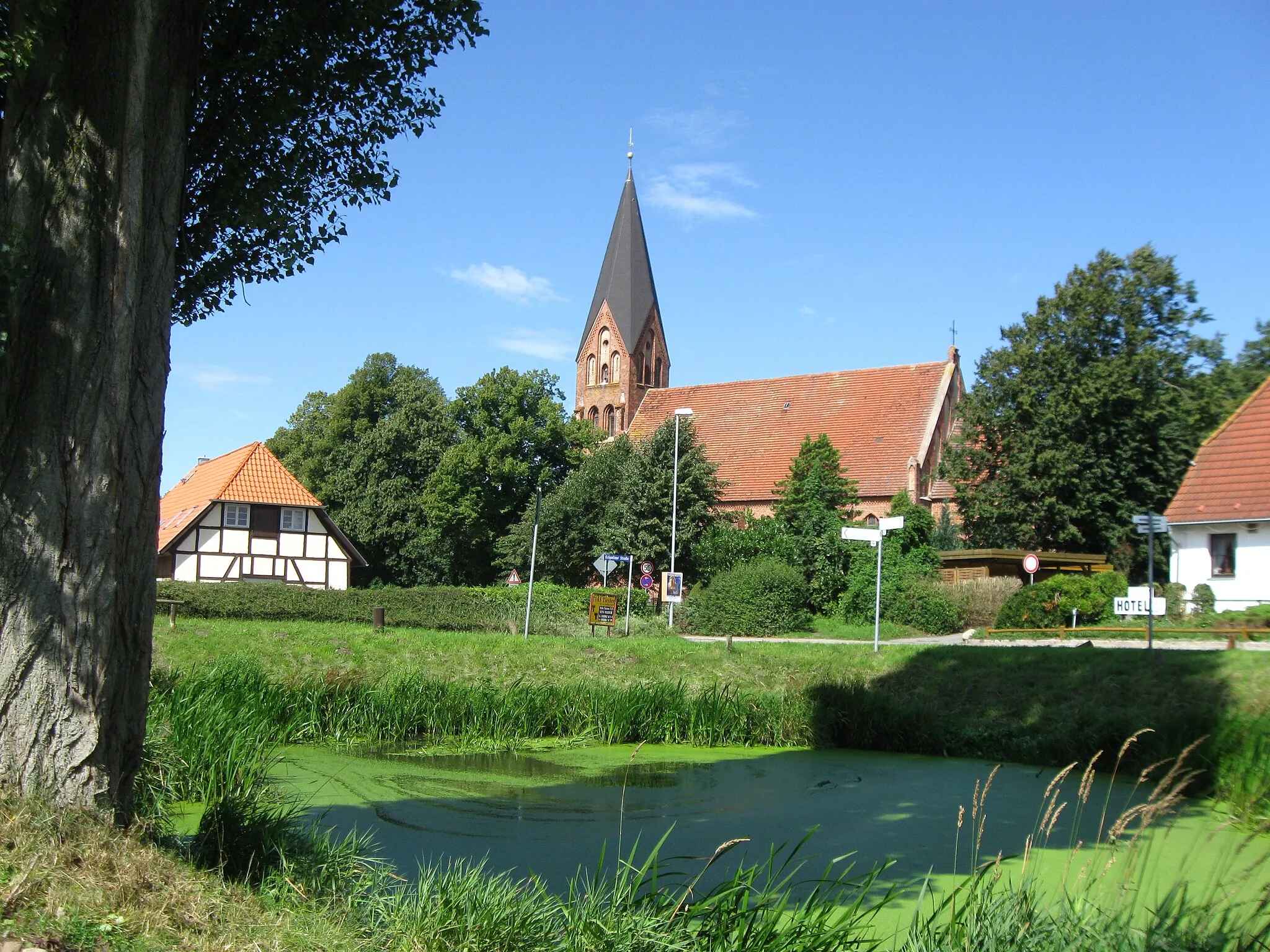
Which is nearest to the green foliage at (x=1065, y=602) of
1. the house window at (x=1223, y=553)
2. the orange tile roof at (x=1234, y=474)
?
the house window at (x=1223, y=553)

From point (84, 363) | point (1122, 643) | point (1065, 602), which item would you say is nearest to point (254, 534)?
point (1065, 602)

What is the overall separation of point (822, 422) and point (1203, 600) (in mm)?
23246

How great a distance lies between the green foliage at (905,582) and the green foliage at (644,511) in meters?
5.61

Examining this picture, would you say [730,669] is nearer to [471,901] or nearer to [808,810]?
[808,810]

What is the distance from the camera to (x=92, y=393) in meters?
4.72

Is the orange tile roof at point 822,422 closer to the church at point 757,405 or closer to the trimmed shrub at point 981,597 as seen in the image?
the church at point 757,405

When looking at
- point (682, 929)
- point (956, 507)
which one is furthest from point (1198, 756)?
point (956, 507)

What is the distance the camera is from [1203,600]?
84.9 feet

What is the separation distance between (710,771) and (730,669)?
242 inches

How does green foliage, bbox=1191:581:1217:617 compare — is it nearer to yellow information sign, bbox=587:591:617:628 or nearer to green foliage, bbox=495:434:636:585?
yellow information sign, bbox=587:591:617:628

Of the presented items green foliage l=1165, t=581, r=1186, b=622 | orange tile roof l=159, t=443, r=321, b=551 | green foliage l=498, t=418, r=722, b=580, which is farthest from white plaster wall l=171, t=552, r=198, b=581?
green foliage l=1165, t=581, r=1186, b=622

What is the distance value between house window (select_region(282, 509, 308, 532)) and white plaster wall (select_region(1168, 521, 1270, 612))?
27.0 m

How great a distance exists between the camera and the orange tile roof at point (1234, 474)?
26.9 m

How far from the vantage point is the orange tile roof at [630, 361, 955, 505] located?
44.1 meters
